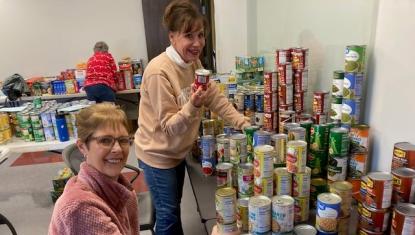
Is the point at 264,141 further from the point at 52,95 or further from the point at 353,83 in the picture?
the point at 52,95

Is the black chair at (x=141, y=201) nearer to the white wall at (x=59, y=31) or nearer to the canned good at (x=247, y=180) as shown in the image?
the canned good at (x=247, y=180)

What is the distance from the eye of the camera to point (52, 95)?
455 centimetres

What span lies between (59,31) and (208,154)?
14.4 ft

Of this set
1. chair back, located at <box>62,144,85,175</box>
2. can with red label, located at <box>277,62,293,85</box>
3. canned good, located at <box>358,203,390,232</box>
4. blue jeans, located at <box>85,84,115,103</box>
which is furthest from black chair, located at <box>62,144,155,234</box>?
blue jeans, located at <box>85,84,115,103</box>

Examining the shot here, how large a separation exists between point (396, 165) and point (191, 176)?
0.96 meters

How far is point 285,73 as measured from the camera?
1515mm

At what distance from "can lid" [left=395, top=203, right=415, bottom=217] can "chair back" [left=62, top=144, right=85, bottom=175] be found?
57.9 inches

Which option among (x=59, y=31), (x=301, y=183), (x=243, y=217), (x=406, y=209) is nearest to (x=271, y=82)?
(x=301, y=183)

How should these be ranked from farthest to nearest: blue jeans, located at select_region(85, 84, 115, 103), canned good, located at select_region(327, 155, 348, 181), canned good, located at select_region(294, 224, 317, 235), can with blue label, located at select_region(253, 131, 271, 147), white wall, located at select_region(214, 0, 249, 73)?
1. blue jeans, located at select_region(85, 84, 115, 103)
2. white wall, located at select_region(214, 0, 249, 73)
3. can with blue label, located at select_region(253, 131, 271, 147)
4. canned good, located at select_region(327, 155, 348, 181)
5. canned good, located at select_region(294, 224, 317, 235)

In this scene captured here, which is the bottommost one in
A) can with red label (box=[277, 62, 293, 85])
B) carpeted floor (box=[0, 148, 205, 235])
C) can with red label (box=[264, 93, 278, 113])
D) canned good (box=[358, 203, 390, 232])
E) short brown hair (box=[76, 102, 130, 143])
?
carpeted floor (box=[0, 148, 205, 235])

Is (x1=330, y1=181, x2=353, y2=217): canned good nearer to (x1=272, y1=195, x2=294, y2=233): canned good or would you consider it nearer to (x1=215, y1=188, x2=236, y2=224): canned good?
(x1=272, y1=195, x2=294, y2=233): canned good

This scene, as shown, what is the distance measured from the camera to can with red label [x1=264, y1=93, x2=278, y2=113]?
1.58 metres

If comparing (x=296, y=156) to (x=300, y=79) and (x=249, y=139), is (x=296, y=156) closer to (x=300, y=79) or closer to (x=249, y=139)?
(x=249, y=139)

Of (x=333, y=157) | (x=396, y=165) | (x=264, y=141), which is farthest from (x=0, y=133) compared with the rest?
(x=396, y=165)
